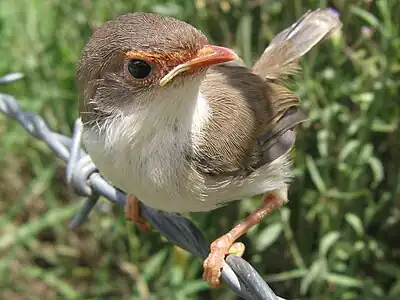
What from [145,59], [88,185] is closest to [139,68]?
[145,59]

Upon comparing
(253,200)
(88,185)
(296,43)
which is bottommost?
(253,200)

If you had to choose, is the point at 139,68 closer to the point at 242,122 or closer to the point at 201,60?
the point at 201,60

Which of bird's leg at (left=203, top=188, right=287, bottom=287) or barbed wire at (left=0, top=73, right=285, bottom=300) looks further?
bird's leg at (left=203, top=188, right=287, bottom=287)

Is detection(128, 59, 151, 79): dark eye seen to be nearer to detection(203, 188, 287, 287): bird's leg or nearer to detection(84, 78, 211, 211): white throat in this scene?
detection(84, 78, 211, 211): white throat

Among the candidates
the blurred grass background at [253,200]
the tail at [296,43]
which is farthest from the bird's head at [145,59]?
the blurred grass background at [253,200]

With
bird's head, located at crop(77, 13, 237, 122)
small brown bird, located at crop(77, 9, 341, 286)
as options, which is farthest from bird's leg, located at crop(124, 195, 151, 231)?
bird's head, located at crop(77, 13, 237, 122)

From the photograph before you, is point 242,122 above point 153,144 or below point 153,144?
below

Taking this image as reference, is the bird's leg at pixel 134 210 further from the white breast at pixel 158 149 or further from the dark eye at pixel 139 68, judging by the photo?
the dark eye at pixel 139 68
